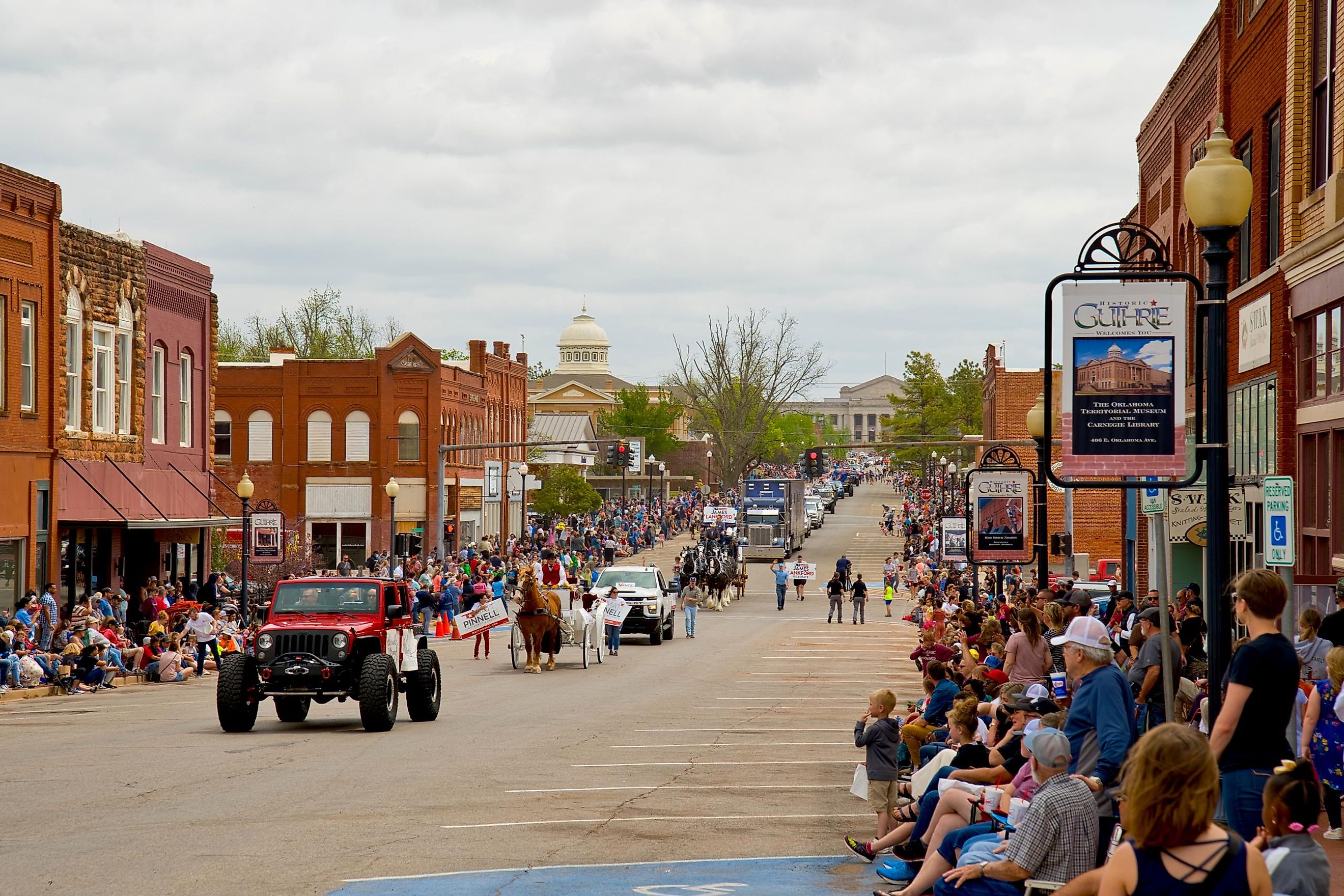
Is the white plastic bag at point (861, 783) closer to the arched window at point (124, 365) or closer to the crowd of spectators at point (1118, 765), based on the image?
the crowd of spectators at point (1118, 765)

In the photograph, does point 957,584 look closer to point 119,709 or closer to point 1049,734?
point 119,709

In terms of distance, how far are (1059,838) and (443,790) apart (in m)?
7.77

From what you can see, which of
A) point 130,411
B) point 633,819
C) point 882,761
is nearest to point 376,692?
point 633,819

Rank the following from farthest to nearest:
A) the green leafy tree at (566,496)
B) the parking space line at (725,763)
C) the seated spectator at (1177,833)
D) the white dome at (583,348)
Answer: the white dome at (583,348), the green leafy tree at (566,496), the parking space line at (725,763), the seated spectator at (1177,833)

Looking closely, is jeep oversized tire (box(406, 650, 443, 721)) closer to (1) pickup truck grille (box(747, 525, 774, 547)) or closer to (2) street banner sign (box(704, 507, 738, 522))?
(1) pickup truck grille (box(747, 525, 774, 547))

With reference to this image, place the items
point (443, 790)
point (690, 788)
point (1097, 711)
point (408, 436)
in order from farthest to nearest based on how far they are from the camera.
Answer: point (408, 436)
point (690, 788)
point (443, 790)
point (1097, 711)

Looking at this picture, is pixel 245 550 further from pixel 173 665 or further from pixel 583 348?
pixel 583 348

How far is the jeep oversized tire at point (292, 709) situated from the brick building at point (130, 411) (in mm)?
13940

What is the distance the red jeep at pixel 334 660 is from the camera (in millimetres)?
19500

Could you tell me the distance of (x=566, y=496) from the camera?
289ft

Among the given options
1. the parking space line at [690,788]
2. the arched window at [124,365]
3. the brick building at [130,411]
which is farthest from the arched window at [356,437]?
the parking space line at [690,788]

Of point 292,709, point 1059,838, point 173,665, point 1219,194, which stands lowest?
point 173,665

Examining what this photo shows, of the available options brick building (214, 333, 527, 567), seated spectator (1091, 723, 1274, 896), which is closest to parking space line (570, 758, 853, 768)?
seated spectator (1091, 723, 1274, 896)

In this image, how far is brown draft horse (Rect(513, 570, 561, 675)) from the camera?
2931cm
